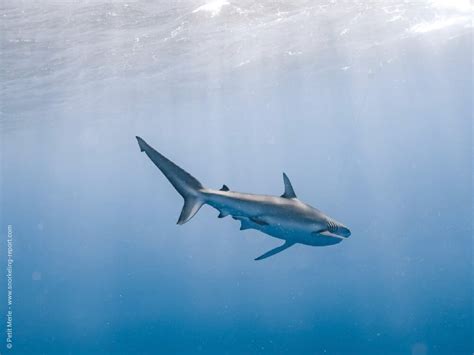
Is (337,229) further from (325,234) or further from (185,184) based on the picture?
(185,184)

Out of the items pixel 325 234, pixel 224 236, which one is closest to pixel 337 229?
pixel 325 234

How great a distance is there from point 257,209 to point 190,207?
107 centimetres

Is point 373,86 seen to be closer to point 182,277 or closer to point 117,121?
point 117,121

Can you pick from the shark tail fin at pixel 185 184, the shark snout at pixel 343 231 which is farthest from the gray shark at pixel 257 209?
the shark snout at pixel 343 231

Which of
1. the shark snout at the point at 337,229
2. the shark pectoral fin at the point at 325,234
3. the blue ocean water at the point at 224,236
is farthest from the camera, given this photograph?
the blue ocean water at the point at 224,236

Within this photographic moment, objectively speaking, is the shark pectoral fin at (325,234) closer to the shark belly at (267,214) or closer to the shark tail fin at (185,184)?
the shark belly at (267,214)

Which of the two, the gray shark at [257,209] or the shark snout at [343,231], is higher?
the gray shark at [257,209]

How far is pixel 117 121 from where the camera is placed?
49.5 metres

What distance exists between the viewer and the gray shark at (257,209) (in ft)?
22.1

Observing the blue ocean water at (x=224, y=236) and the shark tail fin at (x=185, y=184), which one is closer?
the shark tail fin at (x=185, y=184)

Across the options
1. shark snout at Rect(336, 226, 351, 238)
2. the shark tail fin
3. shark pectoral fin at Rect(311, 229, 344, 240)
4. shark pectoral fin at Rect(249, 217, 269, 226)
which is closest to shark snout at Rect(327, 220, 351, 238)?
shark snout at Rect(336, 226, 351, 238)

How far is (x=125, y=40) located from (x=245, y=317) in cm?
1704

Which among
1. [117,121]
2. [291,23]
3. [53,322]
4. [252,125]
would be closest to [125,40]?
[291,23]

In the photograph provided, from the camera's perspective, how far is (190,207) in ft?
22.0
